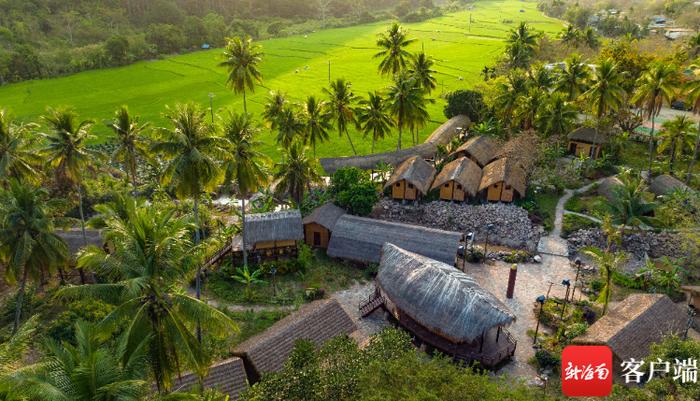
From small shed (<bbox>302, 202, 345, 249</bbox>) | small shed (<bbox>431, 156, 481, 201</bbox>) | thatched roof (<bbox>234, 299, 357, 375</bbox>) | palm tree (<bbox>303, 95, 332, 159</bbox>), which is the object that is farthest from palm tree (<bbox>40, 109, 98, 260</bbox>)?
small shed (<bbox>431, 156, 481, 201</bbox>)

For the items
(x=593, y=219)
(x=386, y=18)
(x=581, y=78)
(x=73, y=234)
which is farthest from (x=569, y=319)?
(x=386, y=18)

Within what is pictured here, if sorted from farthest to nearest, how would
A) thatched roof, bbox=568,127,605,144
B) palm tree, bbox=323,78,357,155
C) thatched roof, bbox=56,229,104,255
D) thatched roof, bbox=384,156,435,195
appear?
thatched roof, bbox=568,127,605,144 < palm tree, bbox=323,78,357,155 < thatched roof, bbox=384,156,435,195 < thatched roof, bbox=56,229,104,255

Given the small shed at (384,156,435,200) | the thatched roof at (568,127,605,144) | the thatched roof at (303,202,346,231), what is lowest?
the thatched roof at (303,202,346,231)

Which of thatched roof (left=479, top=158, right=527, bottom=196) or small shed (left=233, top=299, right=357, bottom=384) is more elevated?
thatched roof (left=479, top=158, right=527, bottom=196)

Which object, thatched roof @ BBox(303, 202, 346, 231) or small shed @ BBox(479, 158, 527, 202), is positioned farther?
small shed @ BBox(479, 158, 527, 202)

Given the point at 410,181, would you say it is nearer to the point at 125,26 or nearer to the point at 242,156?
the point at 242,156

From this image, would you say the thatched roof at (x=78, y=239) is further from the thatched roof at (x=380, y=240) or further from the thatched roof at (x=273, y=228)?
the thatched roof at (x=380, y=240)

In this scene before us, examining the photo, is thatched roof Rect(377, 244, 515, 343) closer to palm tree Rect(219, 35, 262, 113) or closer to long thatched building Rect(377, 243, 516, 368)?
long thatched building Rect(377, 243, 516, 368)

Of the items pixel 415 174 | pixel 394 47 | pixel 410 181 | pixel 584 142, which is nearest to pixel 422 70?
pixel 394 47
